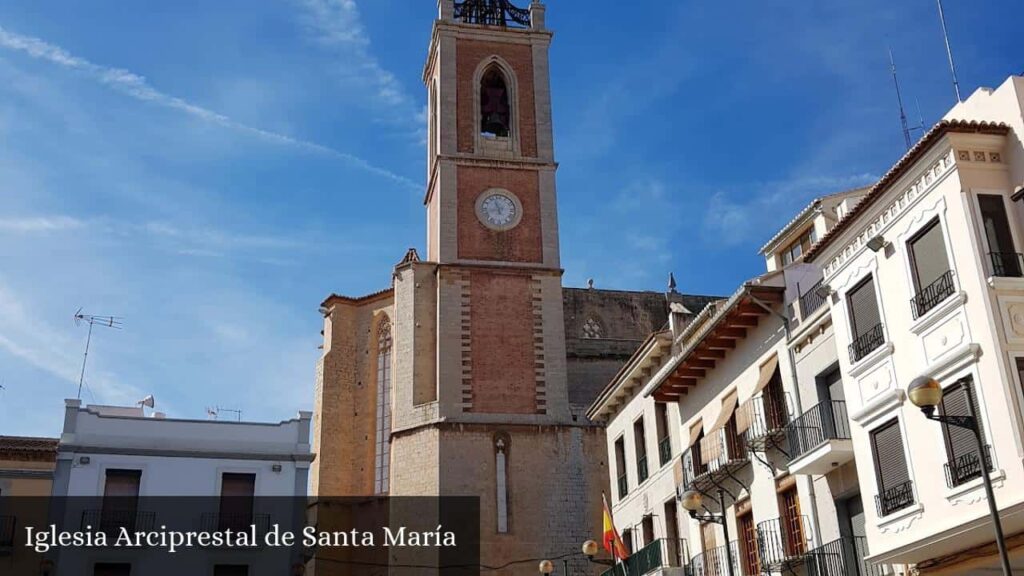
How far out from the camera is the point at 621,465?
95.5ft

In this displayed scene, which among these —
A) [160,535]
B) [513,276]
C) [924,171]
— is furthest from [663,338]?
[513,276]

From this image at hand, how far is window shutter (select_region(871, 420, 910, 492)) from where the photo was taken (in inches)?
625

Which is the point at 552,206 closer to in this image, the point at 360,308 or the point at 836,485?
the point at 360,308

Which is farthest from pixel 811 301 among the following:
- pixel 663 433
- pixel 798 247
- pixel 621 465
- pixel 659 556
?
pixel 621 465

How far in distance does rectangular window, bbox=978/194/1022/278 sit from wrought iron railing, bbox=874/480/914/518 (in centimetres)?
318

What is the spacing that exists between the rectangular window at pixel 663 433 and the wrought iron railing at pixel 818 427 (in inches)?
258

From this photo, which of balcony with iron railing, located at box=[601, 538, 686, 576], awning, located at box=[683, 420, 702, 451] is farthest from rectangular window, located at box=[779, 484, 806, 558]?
balcony with iron railing, located at box=[601, 538, 686, 576]

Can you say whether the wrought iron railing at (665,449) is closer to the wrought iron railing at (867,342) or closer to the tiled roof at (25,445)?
the wrought iron railing at (867,342)

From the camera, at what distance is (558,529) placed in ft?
126

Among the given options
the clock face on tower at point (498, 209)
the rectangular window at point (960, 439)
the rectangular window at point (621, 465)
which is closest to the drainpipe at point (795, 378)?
the rectangular window at point (960, 439)

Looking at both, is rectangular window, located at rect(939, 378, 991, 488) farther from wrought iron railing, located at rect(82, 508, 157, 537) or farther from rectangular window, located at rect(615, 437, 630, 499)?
wrought iron railing, located at rect(82, 508, 157, 537)

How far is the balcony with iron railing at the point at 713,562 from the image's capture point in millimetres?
21469

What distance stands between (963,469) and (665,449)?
11454 millimetres

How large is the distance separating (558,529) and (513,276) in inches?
365
